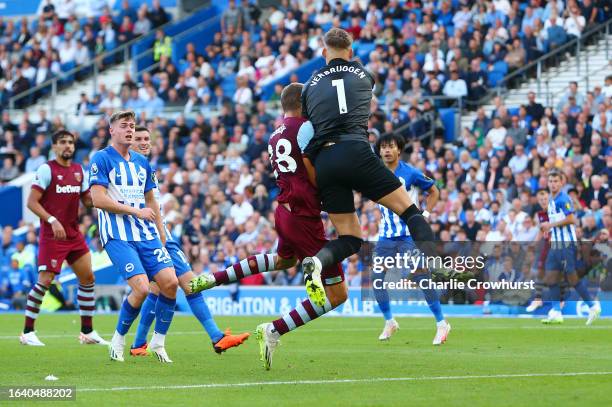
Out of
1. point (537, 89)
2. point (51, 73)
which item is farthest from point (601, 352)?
point (51, 73)

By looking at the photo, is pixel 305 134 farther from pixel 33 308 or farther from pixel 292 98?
pixel 33 308

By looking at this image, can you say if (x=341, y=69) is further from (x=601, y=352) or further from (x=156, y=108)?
(x=156, y=108)

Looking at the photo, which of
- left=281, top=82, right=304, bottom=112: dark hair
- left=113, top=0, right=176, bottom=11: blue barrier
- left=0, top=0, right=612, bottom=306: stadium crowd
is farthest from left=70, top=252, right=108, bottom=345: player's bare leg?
left=113, top=0, right=176, bottom=11: blue barrier

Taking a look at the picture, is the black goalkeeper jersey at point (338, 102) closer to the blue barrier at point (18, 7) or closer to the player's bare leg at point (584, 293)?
the player's bare leg at point (584, 293)

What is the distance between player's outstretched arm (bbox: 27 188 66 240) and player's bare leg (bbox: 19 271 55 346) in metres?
0.66

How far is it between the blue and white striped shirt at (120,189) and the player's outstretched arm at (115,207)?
0.39 feet

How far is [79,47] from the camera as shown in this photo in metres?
38.2

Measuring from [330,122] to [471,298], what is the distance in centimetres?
1244

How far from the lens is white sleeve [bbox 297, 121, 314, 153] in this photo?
34.5ft

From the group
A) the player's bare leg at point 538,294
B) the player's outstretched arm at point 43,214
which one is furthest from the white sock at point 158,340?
the player's bare leg at point 538,294

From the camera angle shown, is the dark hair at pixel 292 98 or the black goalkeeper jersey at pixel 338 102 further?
the dark hair at pixel 292 98

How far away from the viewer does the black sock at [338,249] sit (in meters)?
10.1

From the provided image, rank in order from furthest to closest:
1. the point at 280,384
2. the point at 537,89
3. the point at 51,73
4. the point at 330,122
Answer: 1. the point at 51,73
2. the point at 537,89
3. the point at 330,122
4. the point at 280,384

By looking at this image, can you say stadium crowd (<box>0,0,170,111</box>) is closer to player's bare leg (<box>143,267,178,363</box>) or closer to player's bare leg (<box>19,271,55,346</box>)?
player's bare leg (<box>19,271,55,346</box>)
